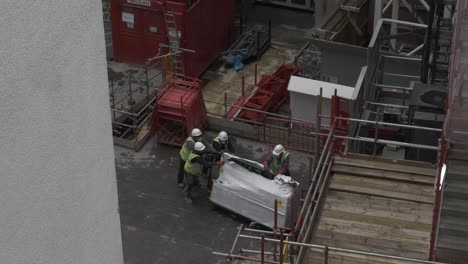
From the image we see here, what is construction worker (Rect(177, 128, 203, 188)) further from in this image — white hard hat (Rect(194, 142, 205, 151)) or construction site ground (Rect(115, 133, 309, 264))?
construction site ground (Rect(115, 133, 309, 264))

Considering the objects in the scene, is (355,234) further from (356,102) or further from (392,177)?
(356,102)

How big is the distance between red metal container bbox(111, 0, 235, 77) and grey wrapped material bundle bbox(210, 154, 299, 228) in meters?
7.52

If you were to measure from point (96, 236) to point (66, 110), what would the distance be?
5.87ft

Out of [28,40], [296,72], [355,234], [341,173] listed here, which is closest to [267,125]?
[296,72]

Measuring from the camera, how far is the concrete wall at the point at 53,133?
7.75 meters

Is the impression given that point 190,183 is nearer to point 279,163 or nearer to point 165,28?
point 279,163

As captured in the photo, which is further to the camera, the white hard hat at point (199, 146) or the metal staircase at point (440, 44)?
the white hard hat at point (199, 146)

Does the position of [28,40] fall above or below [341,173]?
above

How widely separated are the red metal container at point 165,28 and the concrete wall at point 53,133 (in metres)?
21.5

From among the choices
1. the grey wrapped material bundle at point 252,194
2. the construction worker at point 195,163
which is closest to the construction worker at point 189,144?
the construction worker at point 195,163

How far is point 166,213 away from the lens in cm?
2602

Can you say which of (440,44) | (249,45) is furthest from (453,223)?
(249,45)

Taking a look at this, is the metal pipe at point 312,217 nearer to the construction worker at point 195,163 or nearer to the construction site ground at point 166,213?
Result: the construction site ground at point 166,213

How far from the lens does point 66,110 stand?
862 centimetres
